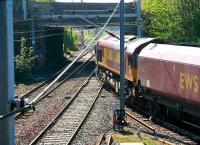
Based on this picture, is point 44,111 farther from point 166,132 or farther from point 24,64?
point 24,64

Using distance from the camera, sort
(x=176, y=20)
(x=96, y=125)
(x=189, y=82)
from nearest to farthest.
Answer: (x=189, y=82), (x=96, y=125), (x=176, y=20)

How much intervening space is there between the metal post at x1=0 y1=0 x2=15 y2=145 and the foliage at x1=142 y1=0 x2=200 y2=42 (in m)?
36.8

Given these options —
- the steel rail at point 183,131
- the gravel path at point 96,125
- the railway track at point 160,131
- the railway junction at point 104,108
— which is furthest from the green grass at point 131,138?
the steel rail at point 183,131

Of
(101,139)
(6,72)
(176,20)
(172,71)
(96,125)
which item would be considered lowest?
(96,125)

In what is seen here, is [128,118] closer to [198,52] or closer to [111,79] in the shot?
[198,52]

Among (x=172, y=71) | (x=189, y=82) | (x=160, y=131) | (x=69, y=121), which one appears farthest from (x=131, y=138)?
(x=69, y=121)

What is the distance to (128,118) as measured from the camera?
21.4m

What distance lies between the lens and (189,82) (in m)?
15.9

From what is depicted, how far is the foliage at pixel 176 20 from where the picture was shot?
4519 cm

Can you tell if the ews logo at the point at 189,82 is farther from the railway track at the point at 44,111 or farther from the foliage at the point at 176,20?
the foliage at the point at 176,20

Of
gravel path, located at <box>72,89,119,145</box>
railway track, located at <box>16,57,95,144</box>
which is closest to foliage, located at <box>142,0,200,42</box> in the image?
railway track, located at <box>16,57,95,144</box>

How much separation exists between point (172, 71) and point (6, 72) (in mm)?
11143

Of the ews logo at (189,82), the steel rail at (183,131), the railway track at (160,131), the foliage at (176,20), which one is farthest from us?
the foliage at (176,20)

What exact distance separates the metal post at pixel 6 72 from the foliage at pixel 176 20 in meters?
36.8
